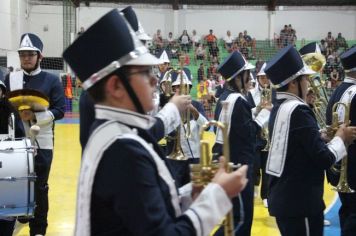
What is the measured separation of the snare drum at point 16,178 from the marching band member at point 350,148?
8.77ft

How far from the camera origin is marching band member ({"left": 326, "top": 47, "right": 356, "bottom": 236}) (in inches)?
160

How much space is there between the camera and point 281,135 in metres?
3.20

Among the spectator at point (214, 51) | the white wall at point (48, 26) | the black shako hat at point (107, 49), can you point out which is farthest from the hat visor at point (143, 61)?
the white wall at point (48, 26)

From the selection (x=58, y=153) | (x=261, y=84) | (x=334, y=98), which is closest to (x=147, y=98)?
(x=334, y=98)

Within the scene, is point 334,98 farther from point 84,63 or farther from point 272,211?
point 84,63

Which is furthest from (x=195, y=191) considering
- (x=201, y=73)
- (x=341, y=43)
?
(x=341, y=43)

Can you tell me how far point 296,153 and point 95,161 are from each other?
6.15 feet

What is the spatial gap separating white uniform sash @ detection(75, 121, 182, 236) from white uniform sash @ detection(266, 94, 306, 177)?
163cm

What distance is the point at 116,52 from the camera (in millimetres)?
1655

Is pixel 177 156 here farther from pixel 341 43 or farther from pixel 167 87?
pixel 341 43

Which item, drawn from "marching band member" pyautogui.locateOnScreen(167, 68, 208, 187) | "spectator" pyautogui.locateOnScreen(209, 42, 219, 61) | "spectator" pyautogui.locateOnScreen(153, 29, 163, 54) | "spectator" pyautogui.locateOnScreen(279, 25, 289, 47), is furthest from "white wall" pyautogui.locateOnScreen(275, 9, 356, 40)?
"marching band member" pyautogui.locateOnScreen(167, 68, 208, 187)

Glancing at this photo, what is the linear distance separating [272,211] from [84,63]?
81.6 inches

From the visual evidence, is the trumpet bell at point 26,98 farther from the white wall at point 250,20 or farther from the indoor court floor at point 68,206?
the white wall at point 250,20

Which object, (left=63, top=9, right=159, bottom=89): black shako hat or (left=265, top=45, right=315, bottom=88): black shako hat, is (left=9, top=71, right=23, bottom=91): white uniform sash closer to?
(left=265, top=45, right=315, bottom=88): black shako hat
